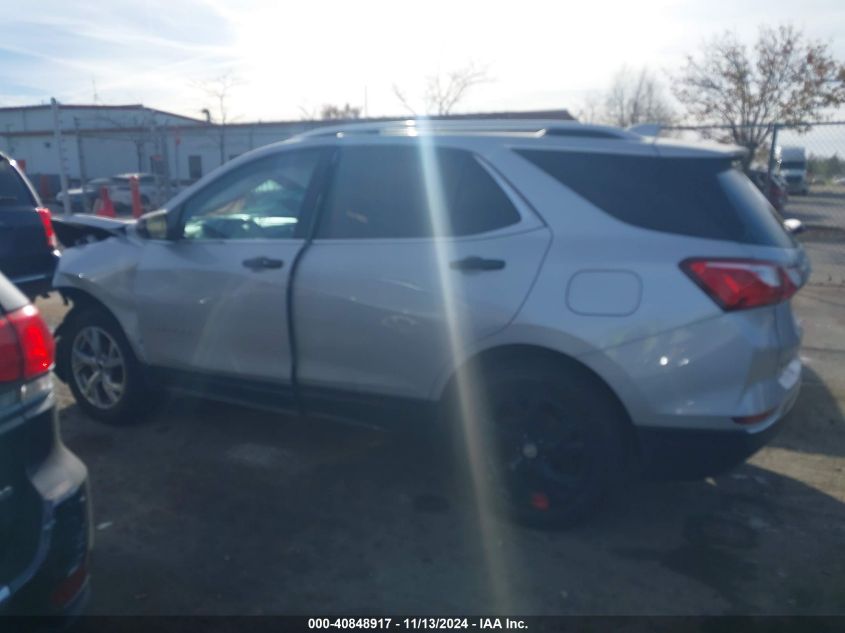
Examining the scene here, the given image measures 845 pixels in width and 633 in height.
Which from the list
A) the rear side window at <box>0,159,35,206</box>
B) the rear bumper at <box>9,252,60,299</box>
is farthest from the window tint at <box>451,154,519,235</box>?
the rear side window at <box>0,159,35,206</box>

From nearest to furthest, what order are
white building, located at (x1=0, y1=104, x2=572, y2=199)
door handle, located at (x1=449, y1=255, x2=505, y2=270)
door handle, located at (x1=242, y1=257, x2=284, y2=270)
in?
door handle, located at (x1=449, y1=255, x2=505, y2=270), door handle, located at (x1=242, y1=257, x2=284, y2=270), white building, located at (x1=0, y1=104, x2=572, y2=199)

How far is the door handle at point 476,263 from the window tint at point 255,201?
1.06 meters

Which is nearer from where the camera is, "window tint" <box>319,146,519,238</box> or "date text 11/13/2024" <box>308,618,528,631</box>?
"date text 11/13/2024" <box>308,618,528,631</box>

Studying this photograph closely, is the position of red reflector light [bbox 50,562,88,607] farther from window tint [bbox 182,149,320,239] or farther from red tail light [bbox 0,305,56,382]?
window tint [bbox 182,149,320,239]

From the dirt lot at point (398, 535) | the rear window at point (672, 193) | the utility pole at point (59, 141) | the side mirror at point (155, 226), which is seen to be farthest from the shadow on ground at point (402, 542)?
the utility pole at point (59, 141)

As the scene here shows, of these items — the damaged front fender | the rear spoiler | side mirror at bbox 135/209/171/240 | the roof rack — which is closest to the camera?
the roof rack

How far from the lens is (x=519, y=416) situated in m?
3.93

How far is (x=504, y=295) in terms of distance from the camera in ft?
12.5

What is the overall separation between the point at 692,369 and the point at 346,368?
5.73ft

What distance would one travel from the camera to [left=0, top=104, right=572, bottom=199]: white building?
77.9ft

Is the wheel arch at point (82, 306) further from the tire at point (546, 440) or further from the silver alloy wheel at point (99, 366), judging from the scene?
the tire at point (546, 440)

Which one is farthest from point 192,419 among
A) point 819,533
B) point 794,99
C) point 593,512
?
point 794,99

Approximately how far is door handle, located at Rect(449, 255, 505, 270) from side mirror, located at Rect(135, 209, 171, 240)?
1921mm

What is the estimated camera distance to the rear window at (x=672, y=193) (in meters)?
3.65
